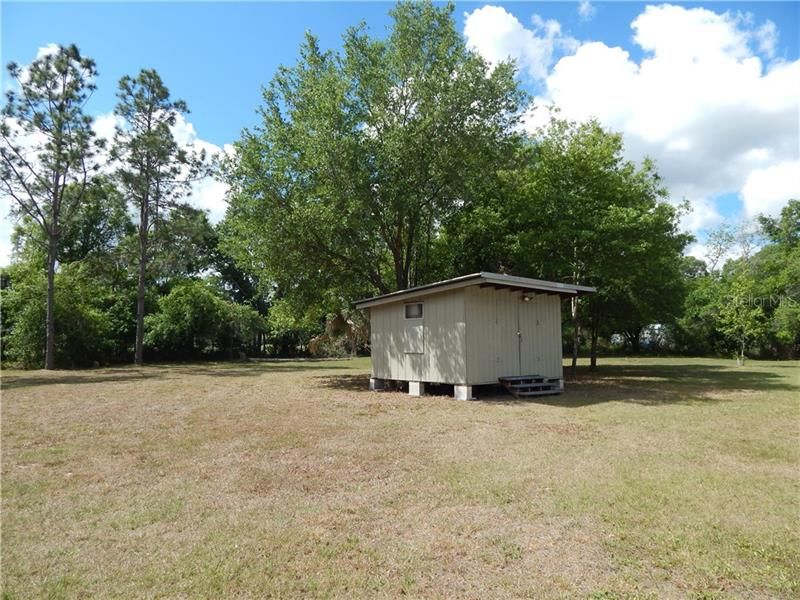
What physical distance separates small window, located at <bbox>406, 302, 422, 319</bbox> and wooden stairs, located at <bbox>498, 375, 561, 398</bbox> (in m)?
2.57

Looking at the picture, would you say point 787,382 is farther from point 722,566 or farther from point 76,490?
point 76,490

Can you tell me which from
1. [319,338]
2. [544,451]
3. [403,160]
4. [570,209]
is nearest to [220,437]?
[544,451]

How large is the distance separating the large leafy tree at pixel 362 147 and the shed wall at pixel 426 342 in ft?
9.43

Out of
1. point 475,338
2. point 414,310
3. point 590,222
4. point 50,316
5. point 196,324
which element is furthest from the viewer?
point 196,324

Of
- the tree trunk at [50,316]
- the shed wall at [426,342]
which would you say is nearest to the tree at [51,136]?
the tree trunk at [50,316]

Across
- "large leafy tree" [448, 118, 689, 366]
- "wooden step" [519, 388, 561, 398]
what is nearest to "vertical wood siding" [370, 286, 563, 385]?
"wooden step" [519, 388, 561, 398]

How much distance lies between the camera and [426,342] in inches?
491

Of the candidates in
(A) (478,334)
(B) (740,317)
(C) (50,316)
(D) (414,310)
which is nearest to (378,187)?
(D) (414,310)

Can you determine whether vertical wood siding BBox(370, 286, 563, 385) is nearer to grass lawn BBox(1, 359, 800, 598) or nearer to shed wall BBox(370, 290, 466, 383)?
shed wall BBox(370, 290, 466, 383)

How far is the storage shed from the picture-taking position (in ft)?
37.6

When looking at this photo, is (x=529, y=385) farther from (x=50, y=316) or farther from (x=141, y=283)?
(x=141, y=283)

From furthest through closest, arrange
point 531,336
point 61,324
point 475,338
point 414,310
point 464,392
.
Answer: point 61,324 → point 414,310 → point 531,336 → point 475,338 → point 464,392

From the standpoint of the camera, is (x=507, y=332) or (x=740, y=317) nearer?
(x=507, y=332)

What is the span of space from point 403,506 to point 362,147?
11517 millimetres
